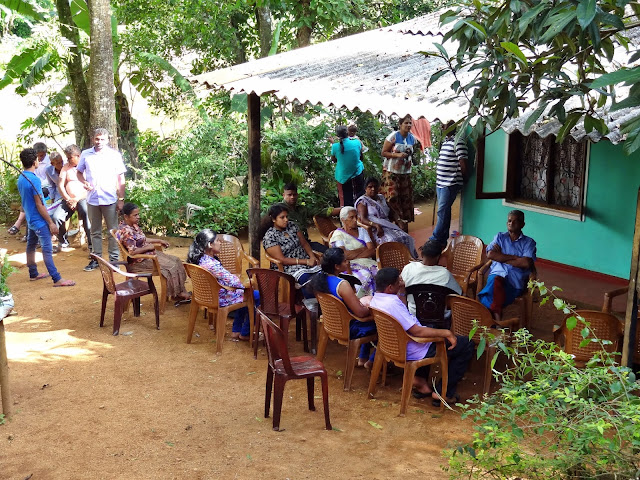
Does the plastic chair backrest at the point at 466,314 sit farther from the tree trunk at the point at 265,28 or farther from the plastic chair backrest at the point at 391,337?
the tree trunk at the point at 265,28

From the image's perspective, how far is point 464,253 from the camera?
784 cm

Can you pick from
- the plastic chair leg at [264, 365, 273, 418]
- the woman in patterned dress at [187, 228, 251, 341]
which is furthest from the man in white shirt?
the plastic chair leg at [264, 365, 273, 418]

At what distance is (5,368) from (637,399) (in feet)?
15.4

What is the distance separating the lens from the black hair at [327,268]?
20.5 ft

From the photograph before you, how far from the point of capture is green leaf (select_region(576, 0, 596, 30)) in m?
3.50

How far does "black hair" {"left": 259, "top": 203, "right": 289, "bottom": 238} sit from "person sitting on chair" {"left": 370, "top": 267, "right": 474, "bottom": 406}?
6.68ft

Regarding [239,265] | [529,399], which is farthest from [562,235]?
[529,399]

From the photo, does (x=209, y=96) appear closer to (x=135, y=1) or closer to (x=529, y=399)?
(x=135, y=1)

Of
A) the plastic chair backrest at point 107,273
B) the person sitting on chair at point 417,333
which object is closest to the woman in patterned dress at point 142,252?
the plastic chair backrest at point 107,273

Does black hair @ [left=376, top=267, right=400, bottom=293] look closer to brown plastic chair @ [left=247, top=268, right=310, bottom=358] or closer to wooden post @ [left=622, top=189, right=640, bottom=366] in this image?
brown plastic chair @ [left=247, top=268, right=310, bottom=358]

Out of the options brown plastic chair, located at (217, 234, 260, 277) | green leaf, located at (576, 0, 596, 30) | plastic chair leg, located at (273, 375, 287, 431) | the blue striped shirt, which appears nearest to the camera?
green leaf, located at (576, 0, 596, 30)

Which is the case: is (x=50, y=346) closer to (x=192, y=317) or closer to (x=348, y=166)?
(x=192, y=317)

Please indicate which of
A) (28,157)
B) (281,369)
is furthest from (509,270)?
(28,157)

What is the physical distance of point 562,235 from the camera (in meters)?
9.45
